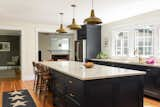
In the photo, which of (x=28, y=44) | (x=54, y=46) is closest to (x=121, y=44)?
(x=28, y=44)

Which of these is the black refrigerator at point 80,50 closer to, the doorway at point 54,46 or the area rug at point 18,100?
the area rug at point 18,100

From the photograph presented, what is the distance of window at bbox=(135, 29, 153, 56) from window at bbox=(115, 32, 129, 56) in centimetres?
52

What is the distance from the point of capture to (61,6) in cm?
441

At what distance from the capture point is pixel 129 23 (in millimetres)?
5930

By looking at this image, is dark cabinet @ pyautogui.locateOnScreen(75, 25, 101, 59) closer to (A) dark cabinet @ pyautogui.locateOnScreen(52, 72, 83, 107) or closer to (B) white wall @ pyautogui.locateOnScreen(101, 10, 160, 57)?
(B) white wall @ pyautogui.locateOnScreen(101, 10, 160, 57)

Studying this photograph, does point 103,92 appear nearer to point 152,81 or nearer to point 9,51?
point 152,81

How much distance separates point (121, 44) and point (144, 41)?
117cm

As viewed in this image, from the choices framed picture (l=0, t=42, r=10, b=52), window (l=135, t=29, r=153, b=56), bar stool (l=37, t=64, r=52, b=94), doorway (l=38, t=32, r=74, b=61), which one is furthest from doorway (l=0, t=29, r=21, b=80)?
window (l=135, t=29, r=153, b=56)

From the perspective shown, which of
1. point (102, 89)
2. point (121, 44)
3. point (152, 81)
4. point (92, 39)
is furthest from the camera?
point (92, 39)

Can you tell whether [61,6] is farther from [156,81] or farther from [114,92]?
[156,81]

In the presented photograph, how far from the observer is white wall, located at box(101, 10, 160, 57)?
16.3 feet

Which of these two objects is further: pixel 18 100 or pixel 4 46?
pixel 4 46

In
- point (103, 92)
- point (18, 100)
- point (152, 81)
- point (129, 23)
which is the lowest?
point (18, 100)

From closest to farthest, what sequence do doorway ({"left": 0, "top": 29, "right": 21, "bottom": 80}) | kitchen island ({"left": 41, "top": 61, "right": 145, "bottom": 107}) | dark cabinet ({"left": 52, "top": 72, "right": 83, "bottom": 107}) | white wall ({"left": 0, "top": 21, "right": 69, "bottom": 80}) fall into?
kitchen island ({"left": 41, "top": 61, "right": 145, "bottom": 107})
dark cabinet ({"left": 52, "top": 72, "right": 83, "bottom": 107})
white wall ({"left": 0, "top": 21, "right": 69, "bottom": 80})
doorway ({"left": 0, "top": 29, "right": 21, "bottom": 80})
